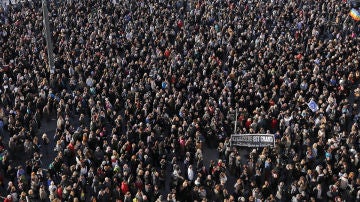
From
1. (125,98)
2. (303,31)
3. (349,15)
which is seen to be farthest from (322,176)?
(349,15)

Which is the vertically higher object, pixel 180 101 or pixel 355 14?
pixel 355 14

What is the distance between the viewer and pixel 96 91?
25.3 m

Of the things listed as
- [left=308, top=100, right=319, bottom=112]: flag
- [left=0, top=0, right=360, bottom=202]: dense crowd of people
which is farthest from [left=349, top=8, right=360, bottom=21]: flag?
[left=308, top=100, right=319, bottom=112]: flag

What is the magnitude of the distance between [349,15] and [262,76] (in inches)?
443

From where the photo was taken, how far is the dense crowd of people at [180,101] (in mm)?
19234

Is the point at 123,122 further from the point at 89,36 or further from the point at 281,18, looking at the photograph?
the point at 281,18

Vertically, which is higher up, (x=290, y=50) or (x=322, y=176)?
(x=290, y=50)

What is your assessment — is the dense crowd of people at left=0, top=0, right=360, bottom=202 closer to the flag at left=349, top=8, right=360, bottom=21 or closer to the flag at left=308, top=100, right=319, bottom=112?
the flag at left=308, top=100, right=319, bottom=112

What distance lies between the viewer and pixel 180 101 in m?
23.7

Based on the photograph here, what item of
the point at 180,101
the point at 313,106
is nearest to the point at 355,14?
the point at 313,106

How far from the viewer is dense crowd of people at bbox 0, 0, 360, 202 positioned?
19.2 metres

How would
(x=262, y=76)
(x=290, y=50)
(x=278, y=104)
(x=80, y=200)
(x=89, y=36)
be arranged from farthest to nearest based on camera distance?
(x=89, y=36) < (x=290, y=50) < (x=262, y=76) < (x=278, y=104) < (x=80, y=200)

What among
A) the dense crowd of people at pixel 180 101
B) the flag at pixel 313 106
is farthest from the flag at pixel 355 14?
the flag at pixel 313 106

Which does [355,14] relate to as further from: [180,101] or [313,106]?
[180,101]
